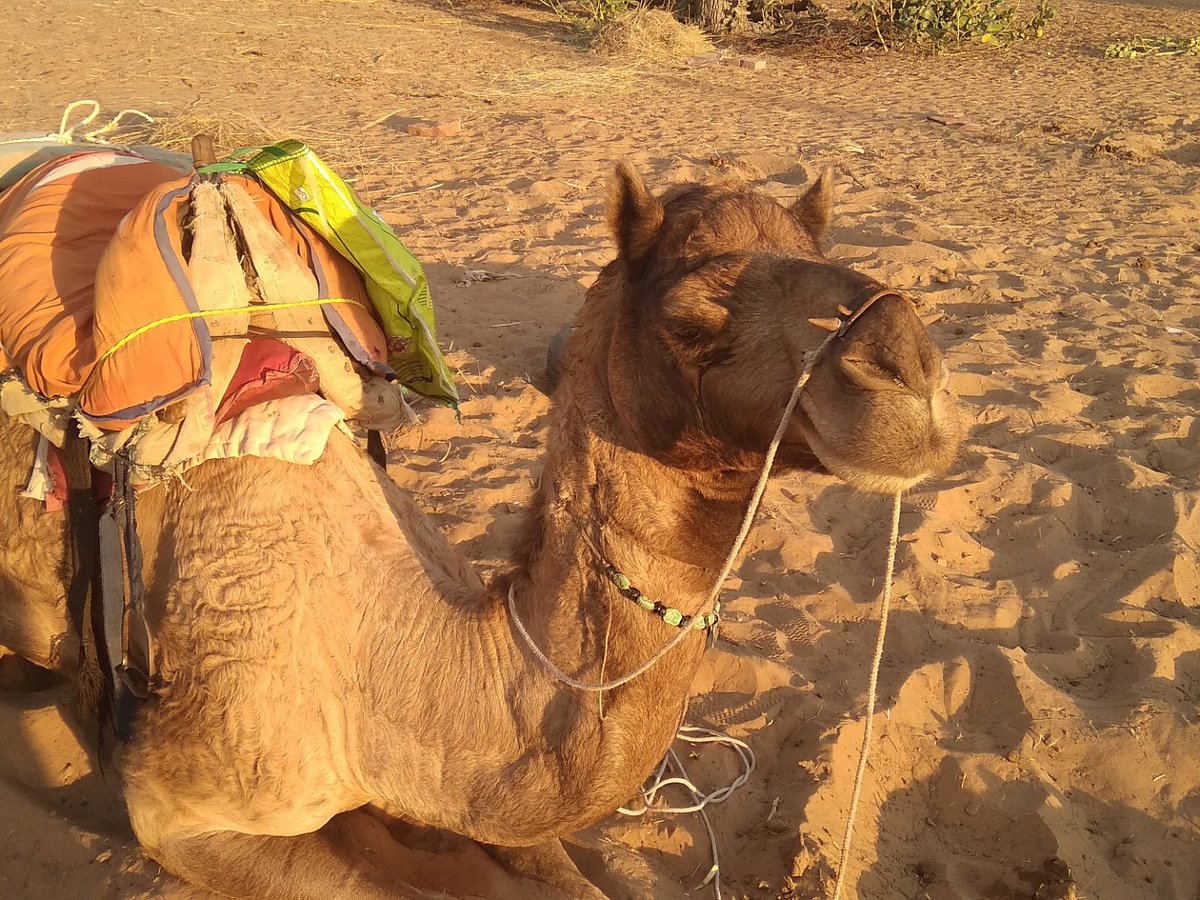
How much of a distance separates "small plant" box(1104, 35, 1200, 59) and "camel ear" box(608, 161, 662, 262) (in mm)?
14603

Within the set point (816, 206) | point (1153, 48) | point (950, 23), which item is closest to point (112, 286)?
point (816, 206)

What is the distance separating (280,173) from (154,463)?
33.9 inches

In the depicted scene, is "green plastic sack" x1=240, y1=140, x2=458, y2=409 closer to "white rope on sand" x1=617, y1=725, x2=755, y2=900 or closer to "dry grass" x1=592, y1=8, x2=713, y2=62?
"white rope on sand" x1=617, y1=725, x2=755, y2=900

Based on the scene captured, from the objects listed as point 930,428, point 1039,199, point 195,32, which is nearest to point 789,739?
point 930,428

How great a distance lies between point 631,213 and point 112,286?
127cm

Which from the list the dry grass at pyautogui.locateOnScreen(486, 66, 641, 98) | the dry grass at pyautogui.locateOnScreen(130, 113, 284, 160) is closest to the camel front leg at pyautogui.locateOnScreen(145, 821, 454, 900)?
the dry grass at pyautogui.locateOnScreen(130, 113, 284, 160)

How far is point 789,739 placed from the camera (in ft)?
10.7

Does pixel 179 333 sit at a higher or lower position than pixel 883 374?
lower

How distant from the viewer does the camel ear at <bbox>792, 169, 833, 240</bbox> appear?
214 centimetres

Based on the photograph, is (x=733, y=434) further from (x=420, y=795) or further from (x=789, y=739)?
(x=789, y=739)

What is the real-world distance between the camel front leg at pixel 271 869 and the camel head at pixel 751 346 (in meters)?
1.41

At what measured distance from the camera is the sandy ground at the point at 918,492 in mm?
2902

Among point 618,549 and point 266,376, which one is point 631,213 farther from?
point 266,376

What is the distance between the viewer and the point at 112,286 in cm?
223
